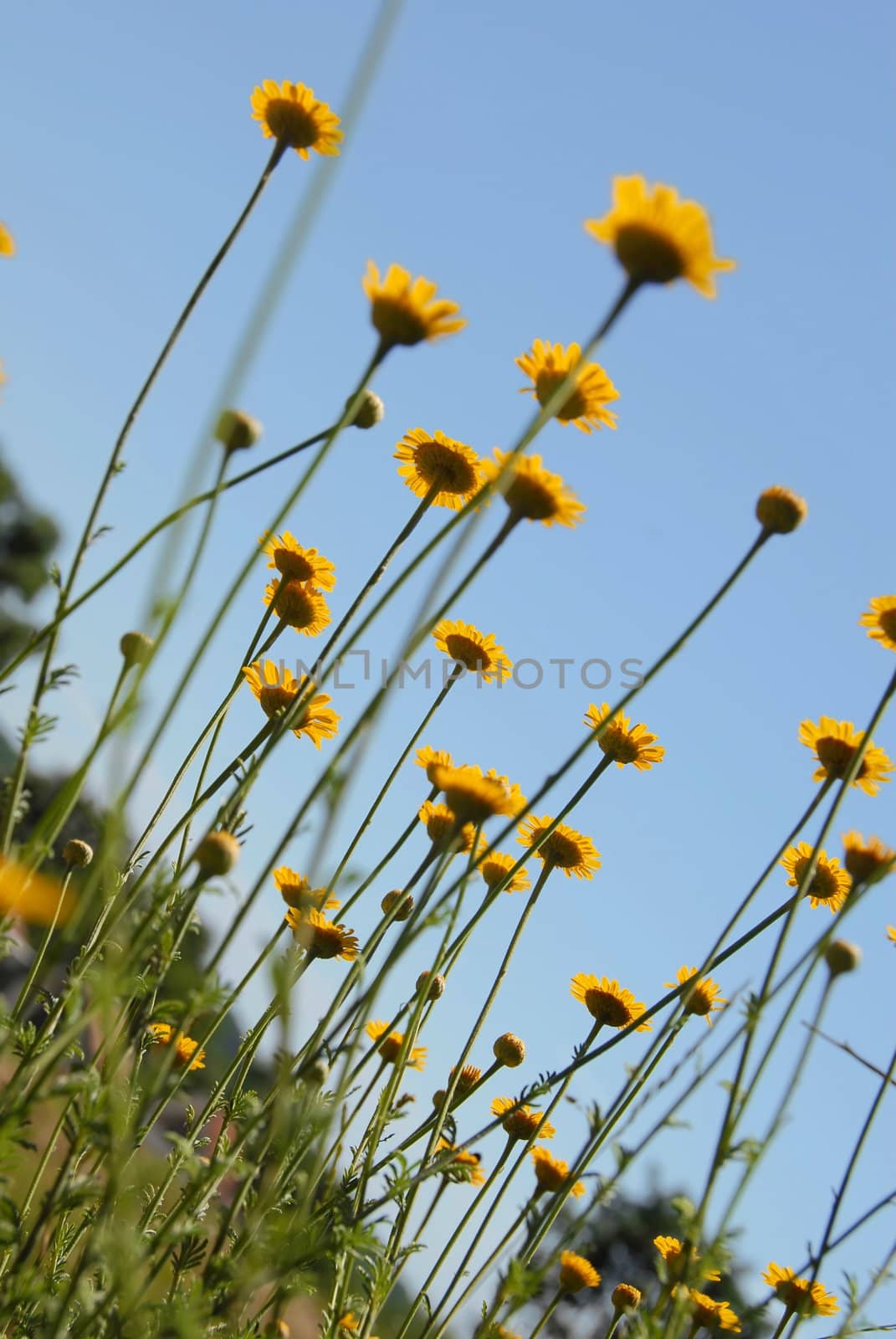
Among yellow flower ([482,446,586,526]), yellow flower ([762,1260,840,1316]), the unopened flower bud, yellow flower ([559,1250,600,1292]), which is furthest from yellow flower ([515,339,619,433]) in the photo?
yellow flower ([559,1250,600,1292])

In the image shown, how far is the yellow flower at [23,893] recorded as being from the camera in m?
1.74

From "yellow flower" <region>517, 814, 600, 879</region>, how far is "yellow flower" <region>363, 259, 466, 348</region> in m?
1.45

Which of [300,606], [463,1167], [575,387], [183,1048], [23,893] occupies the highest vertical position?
[575,387]

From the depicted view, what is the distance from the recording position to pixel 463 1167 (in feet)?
7.87

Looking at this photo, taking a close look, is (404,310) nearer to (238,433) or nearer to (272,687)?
(238,433)

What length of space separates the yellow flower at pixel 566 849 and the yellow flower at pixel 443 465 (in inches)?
34.1

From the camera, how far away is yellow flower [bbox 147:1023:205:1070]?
2.24 meters

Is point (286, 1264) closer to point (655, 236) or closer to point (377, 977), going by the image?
point (377, 977)

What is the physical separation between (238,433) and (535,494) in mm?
565

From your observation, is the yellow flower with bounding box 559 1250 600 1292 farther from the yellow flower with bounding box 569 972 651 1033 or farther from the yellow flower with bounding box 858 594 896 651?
the yellow flower with bounding box 858 594 896 651

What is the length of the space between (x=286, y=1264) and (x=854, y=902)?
1.07 m

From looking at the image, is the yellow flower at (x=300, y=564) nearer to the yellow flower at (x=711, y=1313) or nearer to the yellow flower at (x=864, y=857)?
the yellow flower at (x=864, y=857)

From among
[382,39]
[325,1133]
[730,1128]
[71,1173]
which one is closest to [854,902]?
[730,1128]

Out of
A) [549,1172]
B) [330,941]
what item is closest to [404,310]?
[330,941]
